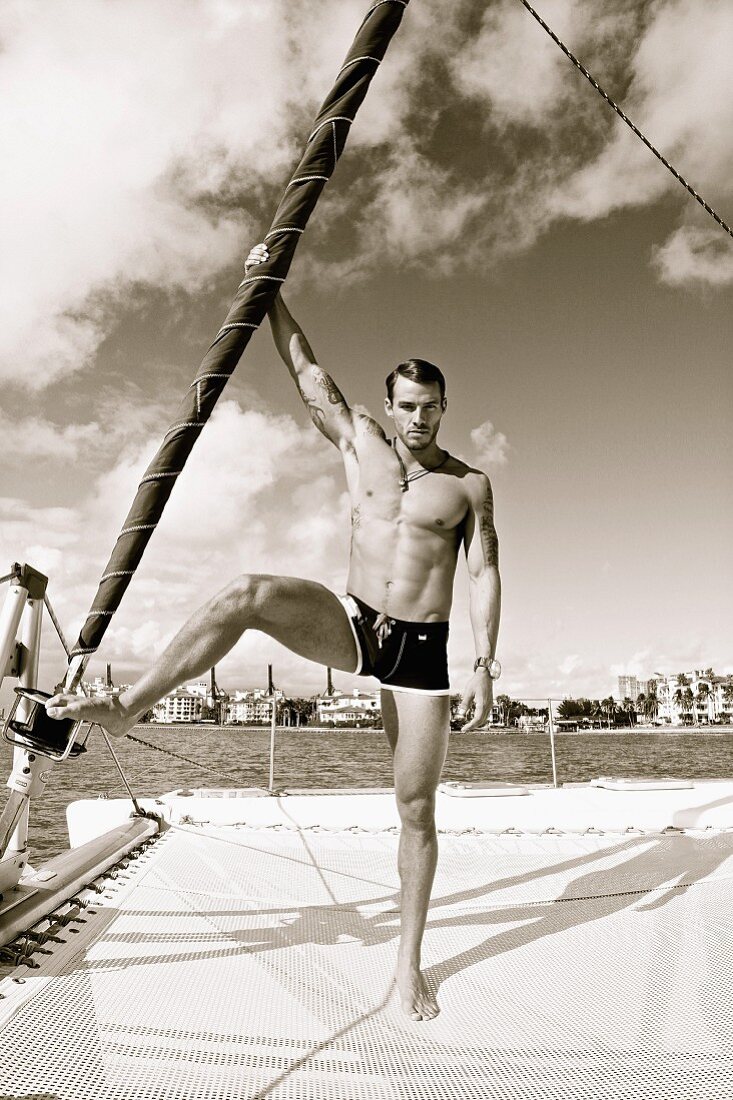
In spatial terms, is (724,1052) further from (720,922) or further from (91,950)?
(91,950)

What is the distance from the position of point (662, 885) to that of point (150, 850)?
2.96 meters

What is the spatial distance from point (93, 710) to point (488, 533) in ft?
5.32

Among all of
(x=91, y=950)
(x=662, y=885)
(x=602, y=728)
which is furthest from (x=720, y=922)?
(x=602, y=728)

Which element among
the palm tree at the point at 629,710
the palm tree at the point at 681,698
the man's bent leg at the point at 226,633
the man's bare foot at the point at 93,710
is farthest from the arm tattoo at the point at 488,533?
the palm tree at the point at 681,698

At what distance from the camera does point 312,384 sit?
3010 mm

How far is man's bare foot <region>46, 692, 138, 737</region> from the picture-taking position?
2232mm

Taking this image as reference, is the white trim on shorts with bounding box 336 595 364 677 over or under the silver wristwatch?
over

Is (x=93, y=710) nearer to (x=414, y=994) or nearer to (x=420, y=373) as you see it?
(x=414, y=994)

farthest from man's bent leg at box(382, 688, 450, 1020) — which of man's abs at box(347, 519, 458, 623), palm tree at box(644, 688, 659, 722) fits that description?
palm tree at box(644, 688, 659, 722)

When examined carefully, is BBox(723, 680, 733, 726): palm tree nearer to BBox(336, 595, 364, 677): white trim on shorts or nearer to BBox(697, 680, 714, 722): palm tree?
BBox(697, 680, 714, 722): palm tree

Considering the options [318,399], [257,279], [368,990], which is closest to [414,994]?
[368,990]

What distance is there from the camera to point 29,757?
268cm

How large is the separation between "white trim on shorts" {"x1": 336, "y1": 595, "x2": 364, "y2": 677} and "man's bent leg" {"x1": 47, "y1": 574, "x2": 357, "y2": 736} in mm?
84

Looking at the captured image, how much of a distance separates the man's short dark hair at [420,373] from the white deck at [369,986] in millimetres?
2203
